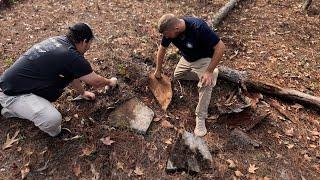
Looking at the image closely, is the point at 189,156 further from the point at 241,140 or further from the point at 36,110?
the point at 36,110

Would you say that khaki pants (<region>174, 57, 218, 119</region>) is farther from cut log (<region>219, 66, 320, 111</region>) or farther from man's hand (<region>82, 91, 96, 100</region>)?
man's hand (<region>82, 91, 96, 100</region>)

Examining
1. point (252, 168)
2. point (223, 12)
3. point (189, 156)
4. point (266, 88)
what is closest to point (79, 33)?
point (189, 156)

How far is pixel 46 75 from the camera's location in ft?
16.5

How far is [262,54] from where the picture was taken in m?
7.95

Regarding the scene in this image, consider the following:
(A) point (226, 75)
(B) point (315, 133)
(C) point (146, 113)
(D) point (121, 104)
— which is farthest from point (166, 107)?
(B) point (315, 133)

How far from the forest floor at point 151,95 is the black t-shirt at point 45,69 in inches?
31.7

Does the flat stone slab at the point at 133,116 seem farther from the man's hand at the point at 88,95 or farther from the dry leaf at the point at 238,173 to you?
the dry leaf at the point at 238,173

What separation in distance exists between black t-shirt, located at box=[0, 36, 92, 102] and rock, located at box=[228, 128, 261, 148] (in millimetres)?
2577

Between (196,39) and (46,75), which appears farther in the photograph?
(196,39)

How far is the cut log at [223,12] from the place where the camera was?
8852 mm

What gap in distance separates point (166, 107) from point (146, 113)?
1.38ft

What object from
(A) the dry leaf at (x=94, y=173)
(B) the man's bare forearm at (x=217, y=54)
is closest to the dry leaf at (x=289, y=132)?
(B) the man's bare forearm at (x=217, y=54)

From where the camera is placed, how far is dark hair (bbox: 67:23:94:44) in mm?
4941

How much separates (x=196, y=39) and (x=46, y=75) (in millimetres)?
2361
